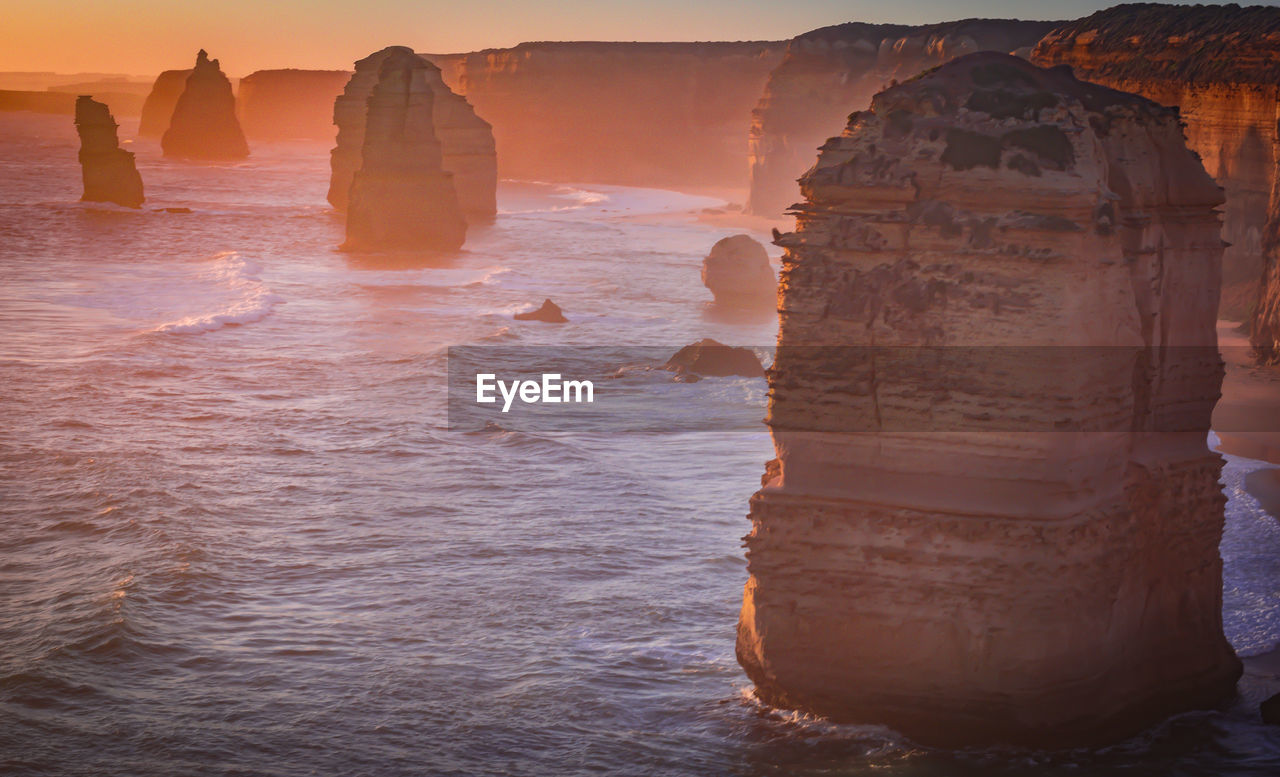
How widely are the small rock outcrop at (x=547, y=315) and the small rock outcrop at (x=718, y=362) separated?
29.8 ft

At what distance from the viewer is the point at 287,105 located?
184 meters

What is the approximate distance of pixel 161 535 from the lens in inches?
669

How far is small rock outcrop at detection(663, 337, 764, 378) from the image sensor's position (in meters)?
28.2

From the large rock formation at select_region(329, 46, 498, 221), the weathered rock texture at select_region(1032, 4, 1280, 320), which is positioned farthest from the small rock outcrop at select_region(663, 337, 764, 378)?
the large rock formation at select_region(329, 46, 498, 221)

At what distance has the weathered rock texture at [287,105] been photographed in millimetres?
180638

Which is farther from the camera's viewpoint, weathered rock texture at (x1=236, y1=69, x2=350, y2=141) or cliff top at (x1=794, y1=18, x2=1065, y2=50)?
weathered rock texture at (x1=236, y1=69, x2=350, y2=141)

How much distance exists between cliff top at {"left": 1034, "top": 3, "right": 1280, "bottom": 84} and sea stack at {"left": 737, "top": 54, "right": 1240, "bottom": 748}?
24.3m

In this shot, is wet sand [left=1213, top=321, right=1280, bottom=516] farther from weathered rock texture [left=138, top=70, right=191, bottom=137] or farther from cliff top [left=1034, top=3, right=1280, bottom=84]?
weathered rock texture [left=138, top=70, right=191, bottom=137]

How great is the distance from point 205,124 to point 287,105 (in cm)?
6477

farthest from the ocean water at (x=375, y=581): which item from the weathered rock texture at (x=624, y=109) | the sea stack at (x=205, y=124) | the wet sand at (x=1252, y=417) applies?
the sea stack at (x=205, y=124)

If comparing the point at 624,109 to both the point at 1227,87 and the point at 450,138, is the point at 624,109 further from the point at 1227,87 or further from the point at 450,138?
the point at 1227,87

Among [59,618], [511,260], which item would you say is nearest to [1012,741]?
[59,618]

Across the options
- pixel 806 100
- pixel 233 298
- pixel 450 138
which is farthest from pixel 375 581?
pixel 806 100

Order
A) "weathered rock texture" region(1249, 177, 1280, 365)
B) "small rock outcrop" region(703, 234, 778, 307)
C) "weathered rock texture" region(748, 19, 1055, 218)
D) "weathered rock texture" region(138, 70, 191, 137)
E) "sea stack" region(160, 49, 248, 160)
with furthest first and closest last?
"weathered rock texture" region(138, 70, 191, 137), "sea stack" region(160, 49, 248, 160), "weathered rock texture" region(748, 19, 1055, 218), "small rock outcrop" region(703, 234, 778, 307), "weathered rock texture" region(1249, 177, 1280, 365)
